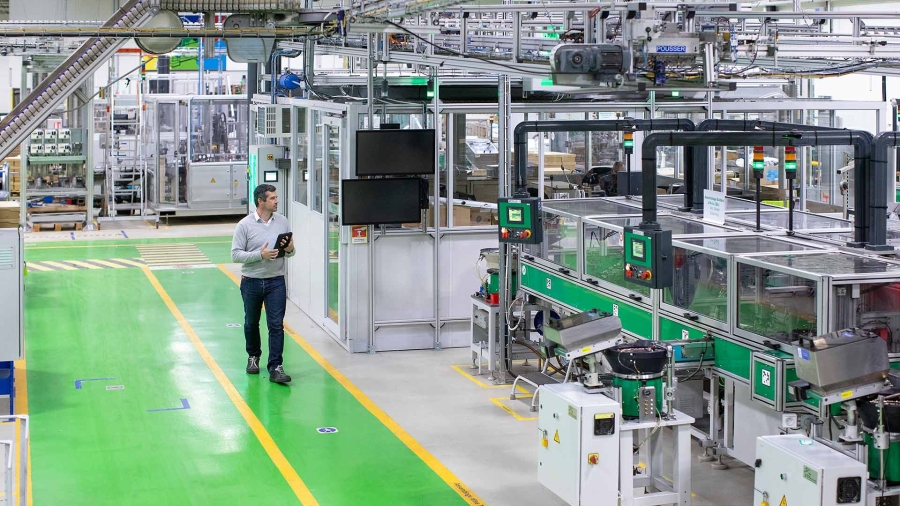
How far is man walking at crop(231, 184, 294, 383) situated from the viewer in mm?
10383

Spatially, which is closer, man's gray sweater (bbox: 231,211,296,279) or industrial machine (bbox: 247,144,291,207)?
man's gray sweater (bbox: 231,211,296,279)

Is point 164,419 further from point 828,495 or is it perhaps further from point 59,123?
point 59,123

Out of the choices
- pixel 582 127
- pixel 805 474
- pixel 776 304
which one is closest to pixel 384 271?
pixel 582 127

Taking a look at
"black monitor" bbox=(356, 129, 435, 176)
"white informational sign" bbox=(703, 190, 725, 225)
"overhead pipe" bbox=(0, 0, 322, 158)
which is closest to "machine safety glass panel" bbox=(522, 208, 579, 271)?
"white informational sign" bbox=(703, 190, 725, 225)

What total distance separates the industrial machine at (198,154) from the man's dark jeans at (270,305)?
10.8 meters

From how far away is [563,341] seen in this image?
7.08 meters

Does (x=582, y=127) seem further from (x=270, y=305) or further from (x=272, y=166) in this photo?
(x=272, y=166)

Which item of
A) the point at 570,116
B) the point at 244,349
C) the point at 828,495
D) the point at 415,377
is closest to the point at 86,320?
the point at 244,349

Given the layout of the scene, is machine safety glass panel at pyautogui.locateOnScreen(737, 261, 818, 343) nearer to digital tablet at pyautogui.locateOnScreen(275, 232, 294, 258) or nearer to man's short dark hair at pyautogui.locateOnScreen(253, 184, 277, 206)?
digital tablet at pyautogui.locateOnScreen(275, 232, 294, 258)

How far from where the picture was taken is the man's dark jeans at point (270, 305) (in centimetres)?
1052

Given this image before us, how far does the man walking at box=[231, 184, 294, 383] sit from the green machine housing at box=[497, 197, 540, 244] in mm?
1949

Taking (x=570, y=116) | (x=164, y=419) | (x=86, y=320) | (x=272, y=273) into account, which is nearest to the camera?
(x=164, y=419)

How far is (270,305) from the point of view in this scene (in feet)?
34.7

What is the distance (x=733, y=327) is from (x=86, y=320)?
863cm
